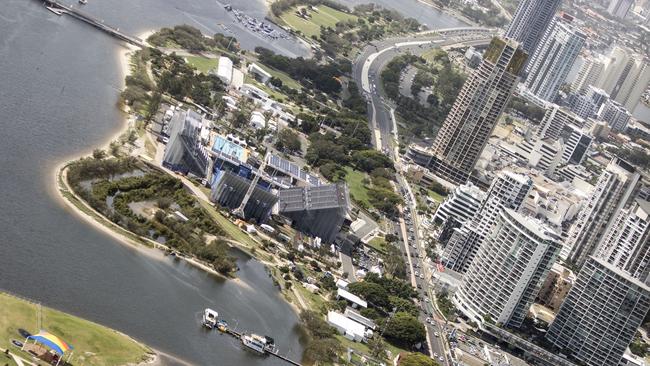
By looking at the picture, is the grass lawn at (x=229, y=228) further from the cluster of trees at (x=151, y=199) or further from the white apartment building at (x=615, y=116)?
the white apartment building at (x=615, y=116)

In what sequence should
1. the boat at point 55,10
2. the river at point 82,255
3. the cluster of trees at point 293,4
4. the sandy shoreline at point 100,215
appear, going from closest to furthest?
the sandy shoreline at point 100,215
the river at point 82,255
the boat at point 55,10
the cluster of trees at point 293,4

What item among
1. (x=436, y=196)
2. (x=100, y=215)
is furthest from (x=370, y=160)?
(x=100, y=215)

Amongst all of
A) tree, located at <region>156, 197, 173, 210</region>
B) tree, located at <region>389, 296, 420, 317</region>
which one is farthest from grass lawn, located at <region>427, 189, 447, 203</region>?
tree, located at <region>156, 197, 173, 210</region>

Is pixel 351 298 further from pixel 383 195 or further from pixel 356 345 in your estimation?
pixel 383 195

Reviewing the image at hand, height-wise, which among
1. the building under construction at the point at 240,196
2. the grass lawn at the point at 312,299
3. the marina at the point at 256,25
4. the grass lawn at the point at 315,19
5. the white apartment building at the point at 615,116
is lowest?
the grass lawn at the point at 312,299

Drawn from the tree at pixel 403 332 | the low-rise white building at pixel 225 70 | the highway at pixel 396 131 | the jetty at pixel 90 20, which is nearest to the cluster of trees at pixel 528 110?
the highway at pixel 396 131

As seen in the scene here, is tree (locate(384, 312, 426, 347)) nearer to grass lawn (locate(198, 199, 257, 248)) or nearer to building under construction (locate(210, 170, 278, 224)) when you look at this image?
grass lawn (locate(198, 199, 257, 248))

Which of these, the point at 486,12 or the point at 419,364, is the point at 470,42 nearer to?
the point at 486,12

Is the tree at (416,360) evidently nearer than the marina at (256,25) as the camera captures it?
Yes
